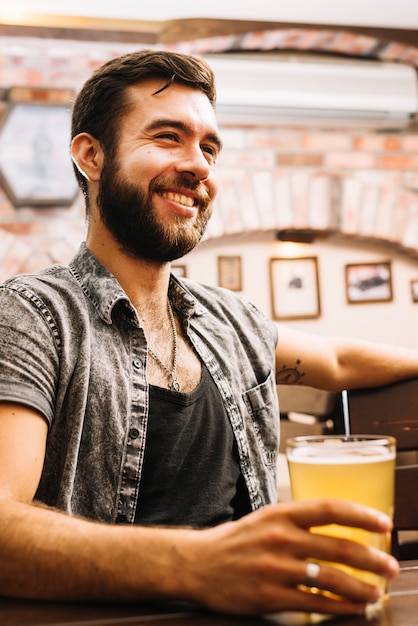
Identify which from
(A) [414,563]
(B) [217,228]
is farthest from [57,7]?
(A) [414,563]

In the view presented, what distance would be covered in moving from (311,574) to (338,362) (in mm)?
878

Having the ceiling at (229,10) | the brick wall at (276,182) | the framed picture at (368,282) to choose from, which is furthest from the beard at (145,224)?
the framed picture at (368,282)

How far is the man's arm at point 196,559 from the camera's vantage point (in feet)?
1.61

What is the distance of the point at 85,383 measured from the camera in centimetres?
98

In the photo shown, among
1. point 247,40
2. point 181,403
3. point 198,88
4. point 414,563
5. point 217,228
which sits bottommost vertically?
point 414,563

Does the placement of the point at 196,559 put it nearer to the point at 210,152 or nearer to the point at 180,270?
the point at 210,152

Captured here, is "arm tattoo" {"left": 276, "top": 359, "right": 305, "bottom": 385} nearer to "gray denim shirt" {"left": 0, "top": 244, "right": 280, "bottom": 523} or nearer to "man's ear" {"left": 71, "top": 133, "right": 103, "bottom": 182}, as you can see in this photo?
"gray denim shirt" {"left": 0, "top": 244, "right": 280, "bottom": 523}

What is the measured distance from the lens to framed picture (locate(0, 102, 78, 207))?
9.47ft

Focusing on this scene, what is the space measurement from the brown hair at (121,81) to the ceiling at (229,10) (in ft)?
5.93

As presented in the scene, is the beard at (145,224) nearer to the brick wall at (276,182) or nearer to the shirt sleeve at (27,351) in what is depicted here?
the shirt sleeve at (27,351)

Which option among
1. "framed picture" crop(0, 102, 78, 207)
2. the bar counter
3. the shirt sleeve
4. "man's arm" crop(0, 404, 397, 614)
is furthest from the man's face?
"framed picture" crop(0, 102, 78, 207)

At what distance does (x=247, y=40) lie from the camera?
3107 mm

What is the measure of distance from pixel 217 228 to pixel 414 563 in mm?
2534

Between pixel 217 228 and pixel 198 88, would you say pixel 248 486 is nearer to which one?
pixel 198 88
